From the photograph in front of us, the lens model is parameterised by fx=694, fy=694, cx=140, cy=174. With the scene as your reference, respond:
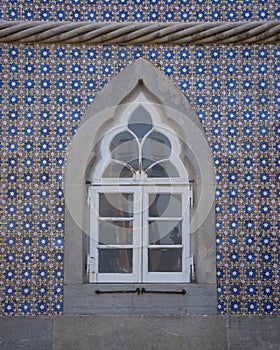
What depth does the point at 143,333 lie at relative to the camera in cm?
559

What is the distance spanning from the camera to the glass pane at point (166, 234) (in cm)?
593

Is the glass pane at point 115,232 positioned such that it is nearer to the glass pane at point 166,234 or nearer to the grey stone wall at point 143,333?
the glass pane at point 166,234

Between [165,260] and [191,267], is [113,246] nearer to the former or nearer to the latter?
[165,260]

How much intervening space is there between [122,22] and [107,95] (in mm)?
661

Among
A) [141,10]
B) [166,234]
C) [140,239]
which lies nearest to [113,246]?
[140,239]

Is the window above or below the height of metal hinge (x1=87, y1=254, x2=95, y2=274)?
above

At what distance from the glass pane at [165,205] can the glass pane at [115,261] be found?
1.34 ft

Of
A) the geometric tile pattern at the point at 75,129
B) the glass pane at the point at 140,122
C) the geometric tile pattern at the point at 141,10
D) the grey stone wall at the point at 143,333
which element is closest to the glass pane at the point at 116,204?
the geometric tile pattern at the point at 75,129

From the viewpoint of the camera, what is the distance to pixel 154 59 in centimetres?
600

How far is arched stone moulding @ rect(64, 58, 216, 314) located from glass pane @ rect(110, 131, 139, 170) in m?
0.14

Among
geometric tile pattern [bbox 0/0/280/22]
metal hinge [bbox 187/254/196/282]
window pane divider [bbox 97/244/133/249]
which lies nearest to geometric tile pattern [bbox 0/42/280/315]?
geometric tile pattern [bbox 0/0/280/22]

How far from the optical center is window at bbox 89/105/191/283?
589 cm

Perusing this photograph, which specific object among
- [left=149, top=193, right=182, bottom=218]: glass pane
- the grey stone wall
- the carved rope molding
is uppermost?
the carved rope molding

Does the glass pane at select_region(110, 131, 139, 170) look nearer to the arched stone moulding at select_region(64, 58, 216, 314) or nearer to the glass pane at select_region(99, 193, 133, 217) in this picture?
the arched stone moulding at select_region(64, 58, 216, 314)
